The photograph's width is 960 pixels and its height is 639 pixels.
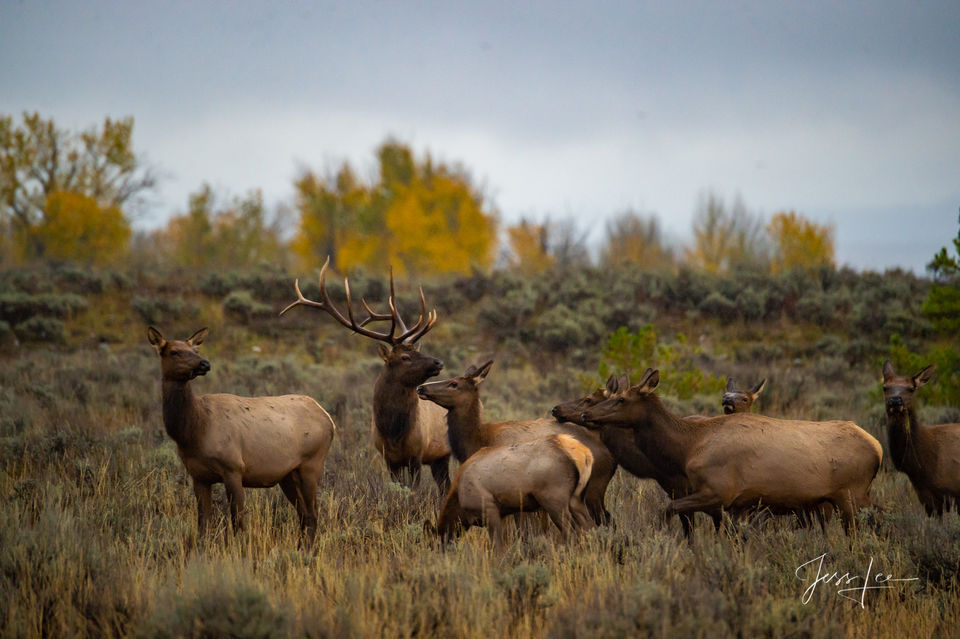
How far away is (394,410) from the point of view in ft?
28.2

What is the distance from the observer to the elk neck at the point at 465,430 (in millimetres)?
7711

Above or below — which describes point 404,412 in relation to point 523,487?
above

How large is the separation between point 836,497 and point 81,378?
1314 centimetres

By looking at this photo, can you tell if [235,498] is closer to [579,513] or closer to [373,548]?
[373,548]

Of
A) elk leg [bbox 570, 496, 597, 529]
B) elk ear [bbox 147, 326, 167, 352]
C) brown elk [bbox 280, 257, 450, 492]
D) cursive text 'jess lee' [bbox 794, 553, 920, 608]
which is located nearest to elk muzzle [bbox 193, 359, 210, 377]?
elk ear [bbox 147, 326, 167, 352]

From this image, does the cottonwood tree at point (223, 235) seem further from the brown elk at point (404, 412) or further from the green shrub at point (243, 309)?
the brown elk at point (404, 412)

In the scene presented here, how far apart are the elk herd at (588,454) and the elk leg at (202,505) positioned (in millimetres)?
13

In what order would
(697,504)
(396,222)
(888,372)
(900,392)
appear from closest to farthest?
(697,504) < (900,392) < (888,372) < (396,222)

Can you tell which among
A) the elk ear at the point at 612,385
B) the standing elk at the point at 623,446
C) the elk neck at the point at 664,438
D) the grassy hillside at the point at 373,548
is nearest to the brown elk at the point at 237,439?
the grassy hillside at the point at 373,548

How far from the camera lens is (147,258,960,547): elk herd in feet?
21.2

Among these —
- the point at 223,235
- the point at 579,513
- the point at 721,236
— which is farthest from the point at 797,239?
the point at 579,513

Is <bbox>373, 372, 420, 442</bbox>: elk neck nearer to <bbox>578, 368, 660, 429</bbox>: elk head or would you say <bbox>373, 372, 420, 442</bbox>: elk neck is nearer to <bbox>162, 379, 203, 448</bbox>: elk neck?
<bbox>578, 368, 660, 429</bbox>: elk head

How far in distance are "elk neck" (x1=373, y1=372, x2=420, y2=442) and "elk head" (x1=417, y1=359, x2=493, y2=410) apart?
0.89 metres

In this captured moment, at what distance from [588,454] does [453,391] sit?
1636 mm
